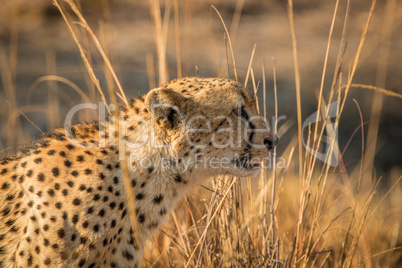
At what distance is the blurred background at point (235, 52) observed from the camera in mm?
5684

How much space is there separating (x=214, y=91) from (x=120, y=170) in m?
0.55

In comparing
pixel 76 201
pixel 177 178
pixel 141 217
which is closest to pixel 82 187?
pixel 76 201

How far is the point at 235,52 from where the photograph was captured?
698cm

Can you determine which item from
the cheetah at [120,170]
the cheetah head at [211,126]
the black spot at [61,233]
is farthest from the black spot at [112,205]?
the cheetah head at [211,126]

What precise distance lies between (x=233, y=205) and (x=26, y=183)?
38.9 inches

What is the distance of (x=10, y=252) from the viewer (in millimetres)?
1997

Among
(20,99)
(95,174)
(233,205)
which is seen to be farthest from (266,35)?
(95,174)

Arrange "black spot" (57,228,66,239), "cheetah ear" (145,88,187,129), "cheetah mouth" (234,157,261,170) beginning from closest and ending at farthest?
1. "black spot" (57,228,66,239)
2. "cheetah ear" (145,88,187,129)
3. "cheetah mouth" (234,157,261,170)

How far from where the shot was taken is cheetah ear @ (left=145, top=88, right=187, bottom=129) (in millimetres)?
2062

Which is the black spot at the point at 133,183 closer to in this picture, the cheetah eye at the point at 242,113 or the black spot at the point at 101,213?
the black spot at the point at 101,213

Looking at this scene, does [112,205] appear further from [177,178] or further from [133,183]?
[177,178]

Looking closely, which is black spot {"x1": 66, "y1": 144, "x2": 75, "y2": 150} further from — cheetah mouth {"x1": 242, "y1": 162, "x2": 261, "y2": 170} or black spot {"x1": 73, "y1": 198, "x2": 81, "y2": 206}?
cheetah mouth {"x1": 242, "y1": 162, "x2": 261, "y2": 170}

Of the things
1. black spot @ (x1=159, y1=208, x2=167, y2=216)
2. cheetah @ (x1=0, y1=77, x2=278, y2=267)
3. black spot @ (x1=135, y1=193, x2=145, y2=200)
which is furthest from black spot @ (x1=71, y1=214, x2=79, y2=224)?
black spot @ (x1=159, y1=208, x2=167, y2=216)

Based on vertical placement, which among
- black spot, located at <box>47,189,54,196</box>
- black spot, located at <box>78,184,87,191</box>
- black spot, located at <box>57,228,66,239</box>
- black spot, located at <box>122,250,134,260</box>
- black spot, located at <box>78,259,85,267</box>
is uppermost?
black spot, located at <box>78,184,87,191</box>
